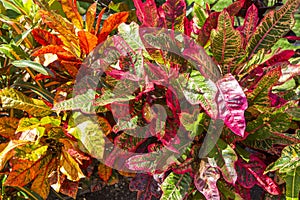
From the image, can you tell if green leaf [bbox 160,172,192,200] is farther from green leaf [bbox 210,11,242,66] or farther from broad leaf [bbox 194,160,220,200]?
green leaf [bbox 210,11,242,66]

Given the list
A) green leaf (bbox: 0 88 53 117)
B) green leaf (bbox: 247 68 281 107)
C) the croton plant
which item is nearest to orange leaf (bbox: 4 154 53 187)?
the croton plant

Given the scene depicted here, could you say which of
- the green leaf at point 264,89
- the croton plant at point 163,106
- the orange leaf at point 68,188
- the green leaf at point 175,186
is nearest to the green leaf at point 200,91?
the croton plant at point 163,106

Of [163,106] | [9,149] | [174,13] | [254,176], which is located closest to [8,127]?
[9,149]

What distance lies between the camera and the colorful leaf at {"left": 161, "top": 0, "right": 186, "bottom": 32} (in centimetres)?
105

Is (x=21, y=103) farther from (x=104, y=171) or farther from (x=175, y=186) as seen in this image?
(x=175, y=186)

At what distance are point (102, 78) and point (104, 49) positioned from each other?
8 centimetres

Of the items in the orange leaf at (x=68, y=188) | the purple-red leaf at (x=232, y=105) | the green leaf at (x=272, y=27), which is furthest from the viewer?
the orange leaf at (x=68, y=188)

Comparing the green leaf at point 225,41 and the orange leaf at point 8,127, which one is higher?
the green leaf at point 225,41

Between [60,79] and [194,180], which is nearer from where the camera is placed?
[194,180]

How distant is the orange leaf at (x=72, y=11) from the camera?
121cm

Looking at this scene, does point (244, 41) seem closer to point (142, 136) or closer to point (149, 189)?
point (142, 136)

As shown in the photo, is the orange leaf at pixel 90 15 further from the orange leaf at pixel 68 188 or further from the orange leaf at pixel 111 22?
the orange leaf at pixel 68 188

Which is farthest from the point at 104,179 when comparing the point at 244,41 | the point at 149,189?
the point at 244,41

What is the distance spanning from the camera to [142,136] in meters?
1.15
